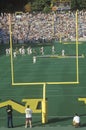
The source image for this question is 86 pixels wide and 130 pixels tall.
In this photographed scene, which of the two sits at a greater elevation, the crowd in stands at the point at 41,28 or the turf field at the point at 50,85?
the crowd in stands at the point at 41,28

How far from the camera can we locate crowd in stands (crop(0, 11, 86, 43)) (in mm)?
58750

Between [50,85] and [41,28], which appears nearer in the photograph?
[50,85]

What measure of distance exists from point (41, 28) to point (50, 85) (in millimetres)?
31317

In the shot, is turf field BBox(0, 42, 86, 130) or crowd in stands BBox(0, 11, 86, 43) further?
crowd in stands BBox(0, 11, 86, 43)

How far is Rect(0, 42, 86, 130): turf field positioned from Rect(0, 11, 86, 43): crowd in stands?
12.6 meters

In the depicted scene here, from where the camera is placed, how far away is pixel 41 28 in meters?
61.8

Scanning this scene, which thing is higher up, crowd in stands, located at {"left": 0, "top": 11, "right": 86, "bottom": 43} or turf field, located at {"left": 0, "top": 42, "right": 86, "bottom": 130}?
crowd in stands, located at {"left": 0, "top": 11, "right": 86, "bottom": 43}

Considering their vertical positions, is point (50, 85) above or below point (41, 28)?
below

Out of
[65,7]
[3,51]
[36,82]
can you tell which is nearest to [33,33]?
[3,51]

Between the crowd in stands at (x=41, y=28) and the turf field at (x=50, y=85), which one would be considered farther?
the crowd in stands at (x=41, y=28)

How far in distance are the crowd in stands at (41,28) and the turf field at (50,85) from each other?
1262cm

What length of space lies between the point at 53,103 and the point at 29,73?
8.83 metres

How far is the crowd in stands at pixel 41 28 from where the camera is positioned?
2313 inches

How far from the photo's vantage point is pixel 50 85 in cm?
3102
